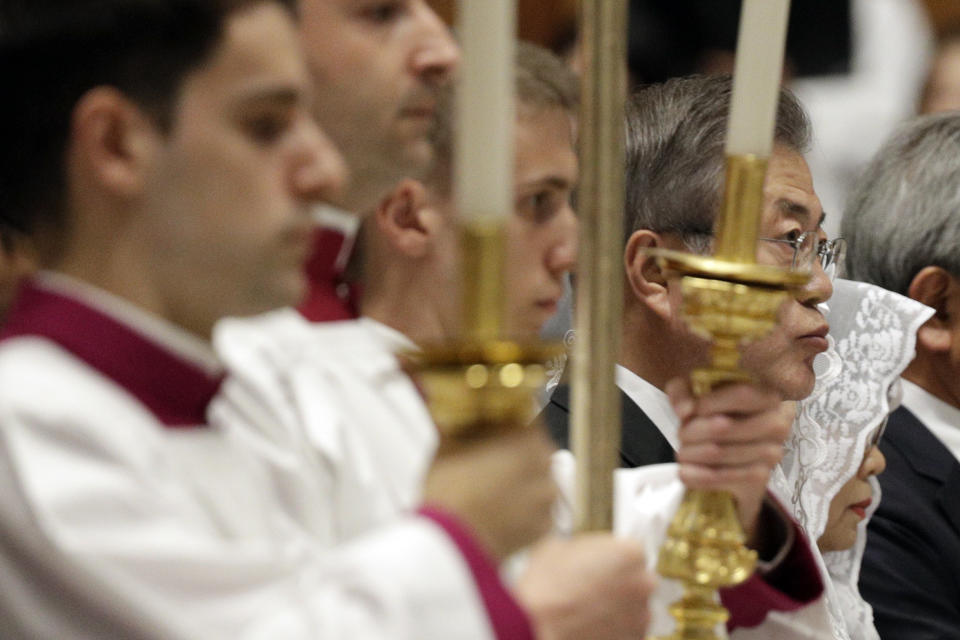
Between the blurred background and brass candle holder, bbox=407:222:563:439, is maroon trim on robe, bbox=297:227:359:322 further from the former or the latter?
the blurred background

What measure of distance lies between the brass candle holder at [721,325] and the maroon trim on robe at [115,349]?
0.41 m

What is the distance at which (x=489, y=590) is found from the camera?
115 cm

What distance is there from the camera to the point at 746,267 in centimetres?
130

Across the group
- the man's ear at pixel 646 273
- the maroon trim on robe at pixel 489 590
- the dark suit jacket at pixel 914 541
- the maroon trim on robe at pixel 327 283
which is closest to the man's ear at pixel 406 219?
the maroon trim on robe at pixel 327 283

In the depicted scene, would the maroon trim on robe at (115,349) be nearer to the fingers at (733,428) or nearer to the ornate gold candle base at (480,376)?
the ornate gold candle base at (480,376)

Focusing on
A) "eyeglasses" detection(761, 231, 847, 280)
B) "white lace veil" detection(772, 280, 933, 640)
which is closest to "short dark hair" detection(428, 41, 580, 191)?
"eyeglasses" detection(761, 231, 847, 280)

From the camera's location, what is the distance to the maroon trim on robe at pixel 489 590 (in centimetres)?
115

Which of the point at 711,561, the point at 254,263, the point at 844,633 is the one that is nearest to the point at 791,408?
the point at 844,633

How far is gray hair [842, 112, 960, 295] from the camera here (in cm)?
308

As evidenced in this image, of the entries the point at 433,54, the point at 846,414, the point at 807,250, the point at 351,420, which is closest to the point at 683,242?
the point at 807,250

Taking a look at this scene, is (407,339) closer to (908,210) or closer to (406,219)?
(406,219)

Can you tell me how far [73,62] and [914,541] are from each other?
1.97 metres

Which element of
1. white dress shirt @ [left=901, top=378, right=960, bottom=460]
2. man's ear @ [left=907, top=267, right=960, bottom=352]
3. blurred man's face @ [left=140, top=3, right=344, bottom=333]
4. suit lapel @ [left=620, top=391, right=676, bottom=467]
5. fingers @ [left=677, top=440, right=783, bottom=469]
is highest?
blurred man's face @ [left=140, top=3, right=344, bottom=333]

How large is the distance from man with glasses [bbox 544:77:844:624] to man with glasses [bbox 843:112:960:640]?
2.04 feet
